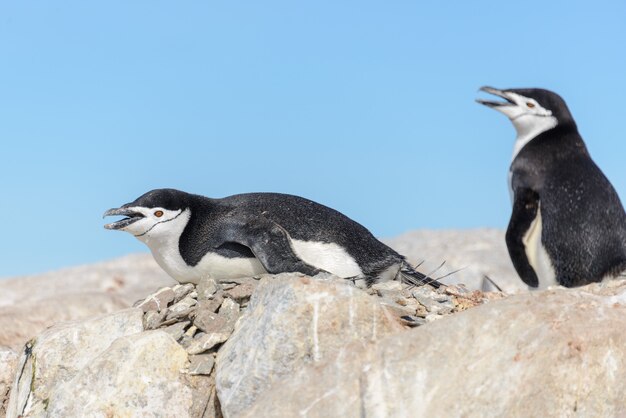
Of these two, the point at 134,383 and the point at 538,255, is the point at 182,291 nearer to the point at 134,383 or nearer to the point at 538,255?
the point at 134,383

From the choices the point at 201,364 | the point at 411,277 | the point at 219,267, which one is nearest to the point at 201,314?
the point at 201,364

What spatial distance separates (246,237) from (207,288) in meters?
0.45

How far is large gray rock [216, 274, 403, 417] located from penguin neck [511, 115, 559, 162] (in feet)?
8.49

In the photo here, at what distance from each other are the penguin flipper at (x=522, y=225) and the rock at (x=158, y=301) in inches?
99.4

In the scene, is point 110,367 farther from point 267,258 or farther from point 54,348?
point 267,258

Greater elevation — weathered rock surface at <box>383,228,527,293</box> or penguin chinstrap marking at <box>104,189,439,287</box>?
penguin chinstrap marking at <box>104,189,439,287</box>

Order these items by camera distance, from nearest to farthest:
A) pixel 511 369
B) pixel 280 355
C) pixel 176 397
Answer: pixel 511 369
pixel 280 355
pixel 176 397

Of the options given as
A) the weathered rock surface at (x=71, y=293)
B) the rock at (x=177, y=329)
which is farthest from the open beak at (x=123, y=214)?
the weathered rock surface at (x=71, y=293)

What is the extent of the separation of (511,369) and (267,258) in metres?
2.08

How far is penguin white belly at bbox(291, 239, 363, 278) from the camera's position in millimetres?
6750

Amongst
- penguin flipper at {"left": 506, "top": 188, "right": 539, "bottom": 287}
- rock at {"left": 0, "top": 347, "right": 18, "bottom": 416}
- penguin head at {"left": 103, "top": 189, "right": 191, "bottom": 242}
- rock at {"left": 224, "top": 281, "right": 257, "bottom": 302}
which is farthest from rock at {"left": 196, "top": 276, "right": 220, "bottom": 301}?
penguin flipper at {"left": 506, "top": 188, "right": 539, "bottom": 287}

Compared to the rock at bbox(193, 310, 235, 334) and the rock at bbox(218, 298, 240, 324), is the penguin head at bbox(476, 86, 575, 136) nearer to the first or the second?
the rock at bbox(218, 298, 240, 324)

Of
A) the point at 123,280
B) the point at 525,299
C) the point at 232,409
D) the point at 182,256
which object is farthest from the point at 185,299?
the point at 123,280

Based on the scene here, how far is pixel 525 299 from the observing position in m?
5.27
